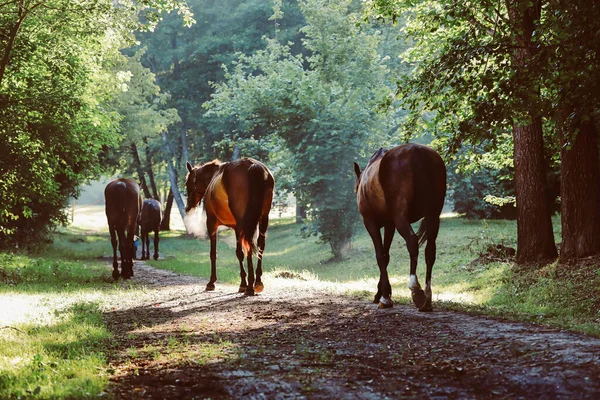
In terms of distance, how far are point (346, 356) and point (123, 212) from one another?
35.7 ft

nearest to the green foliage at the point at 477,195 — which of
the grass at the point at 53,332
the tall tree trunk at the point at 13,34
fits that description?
the grass at the point at 53,332

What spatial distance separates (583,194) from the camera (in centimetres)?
1095

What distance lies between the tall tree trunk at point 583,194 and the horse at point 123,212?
33.2 feet

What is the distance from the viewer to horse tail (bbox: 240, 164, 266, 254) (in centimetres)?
1097

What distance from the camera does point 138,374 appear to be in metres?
5.13

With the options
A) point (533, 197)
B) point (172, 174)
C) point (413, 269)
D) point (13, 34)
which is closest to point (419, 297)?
point (413, 269)

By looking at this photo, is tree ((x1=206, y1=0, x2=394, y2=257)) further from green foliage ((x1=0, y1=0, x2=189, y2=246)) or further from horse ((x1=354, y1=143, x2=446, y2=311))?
horse ((x1=354, y1=143, x2=446, y2=311))

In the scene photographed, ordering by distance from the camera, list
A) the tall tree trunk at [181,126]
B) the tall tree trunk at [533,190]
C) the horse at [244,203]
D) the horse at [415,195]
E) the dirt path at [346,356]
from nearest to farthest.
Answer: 1. the dirt path at [346,356]
2. the horse at [415,195]
3. the horse at [244,203]
4. the tall tree trunk at [533,190]
5. the tall tree trunk at [181,126]

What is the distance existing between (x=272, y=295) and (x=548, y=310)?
4658 millimetres

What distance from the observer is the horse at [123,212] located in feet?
50.3

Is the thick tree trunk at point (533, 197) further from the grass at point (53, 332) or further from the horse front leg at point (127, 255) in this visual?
the horse front leg at point (127, 255)

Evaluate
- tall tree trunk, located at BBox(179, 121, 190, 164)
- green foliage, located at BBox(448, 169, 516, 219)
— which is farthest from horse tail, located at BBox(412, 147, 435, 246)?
tall tree trunk, located at BBox(179, 121, 190, 164)

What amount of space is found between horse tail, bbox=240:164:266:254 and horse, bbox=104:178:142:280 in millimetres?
5460

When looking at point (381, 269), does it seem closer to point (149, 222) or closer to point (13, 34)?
point (13, 34)
